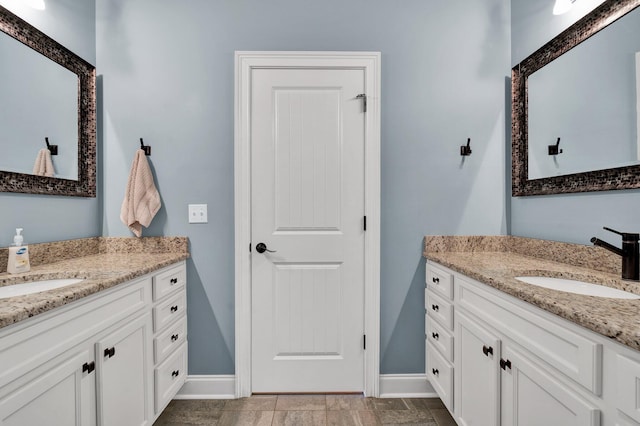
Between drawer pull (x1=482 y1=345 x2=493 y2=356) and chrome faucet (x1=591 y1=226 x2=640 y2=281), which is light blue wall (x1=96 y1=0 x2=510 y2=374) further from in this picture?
chrome faucet (x1=591 y1=226 x2=640 y2=281)

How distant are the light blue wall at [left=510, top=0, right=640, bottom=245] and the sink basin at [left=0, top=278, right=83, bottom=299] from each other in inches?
89.0

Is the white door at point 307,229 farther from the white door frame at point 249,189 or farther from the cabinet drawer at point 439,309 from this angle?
the cabinet drawer at point 439,309

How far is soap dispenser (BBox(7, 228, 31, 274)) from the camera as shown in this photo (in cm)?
134

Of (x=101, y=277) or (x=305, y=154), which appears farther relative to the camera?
(x=305, y=154)

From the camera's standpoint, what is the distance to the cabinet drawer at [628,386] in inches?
27.0

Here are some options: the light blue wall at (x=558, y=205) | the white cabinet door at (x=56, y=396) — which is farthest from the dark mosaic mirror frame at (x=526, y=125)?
the white cabinet door at (x=56, y=396)

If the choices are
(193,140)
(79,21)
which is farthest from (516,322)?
(79,21)

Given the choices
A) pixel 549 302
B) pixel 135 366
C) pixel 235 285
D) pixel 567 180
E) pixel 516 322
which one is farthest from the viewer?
pixel 235 285

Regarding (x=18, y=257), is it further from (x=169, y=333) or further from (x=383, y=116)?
(x=383, y=116)

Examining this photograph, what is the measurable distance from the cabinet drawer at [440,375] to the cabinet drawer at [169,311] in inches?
59.1

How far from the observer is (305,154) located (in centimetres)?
198

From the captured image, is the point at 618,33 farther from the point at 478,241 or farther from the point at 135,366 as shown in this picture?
the point at 135,366

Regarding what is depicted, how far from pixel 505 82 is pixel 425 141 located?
638 mm

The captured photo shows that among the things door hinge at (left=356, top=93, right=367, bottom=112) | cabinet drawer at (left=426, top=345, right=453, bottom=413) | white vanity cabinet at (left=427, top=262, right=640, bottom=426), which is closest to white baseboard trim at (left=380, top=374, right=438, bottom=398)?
cabinet drawer at (left=426, top=345, right=453, bottom=413)
